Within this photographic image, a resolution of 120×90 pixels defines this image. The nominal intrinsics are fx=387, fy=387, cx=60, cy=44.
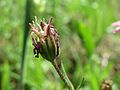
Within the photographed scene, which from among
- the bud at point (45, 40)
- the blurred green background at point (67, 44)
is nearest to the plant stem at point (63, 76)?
the bud at point (45, 40)

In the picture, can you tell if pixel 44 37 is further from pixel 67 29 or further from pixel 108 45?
pixel 108 45

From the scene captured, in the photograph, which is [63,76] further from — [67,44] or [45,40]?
[67,44]

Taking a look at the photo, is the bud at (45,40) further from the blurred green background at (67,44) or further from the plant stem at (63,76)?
the blurred green background at (67,44)

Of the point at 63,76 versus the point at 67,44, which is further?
the point at 67,44

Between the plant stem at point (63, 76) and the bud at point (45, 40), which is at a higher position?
the bud at point (45, 40)

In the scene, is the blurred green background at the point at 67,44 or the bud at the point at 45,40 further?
the blurred green background at the point at 67,44

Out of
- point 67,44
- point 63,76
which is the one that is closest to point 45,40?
point 63,76
